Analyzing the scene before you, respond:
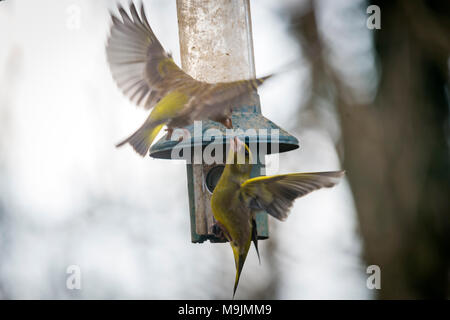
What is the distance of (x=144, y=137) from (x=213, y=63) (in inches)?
34.3

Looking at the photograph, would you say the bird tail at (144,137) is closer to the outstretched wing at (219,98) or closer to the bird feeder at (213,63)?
the bird feeder at (213,63)

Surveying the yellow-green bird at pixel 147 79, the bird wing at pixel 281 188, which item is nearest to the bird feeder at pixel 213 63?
the yellow-green bird at pixel 147 79

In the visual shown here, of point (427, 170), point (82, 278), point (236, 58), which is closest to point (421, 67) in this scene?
point (427, 170)

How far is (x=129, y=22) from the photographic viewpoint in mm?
3557

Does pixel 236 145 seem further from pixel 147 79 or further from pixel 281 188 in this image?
pixel 147 79

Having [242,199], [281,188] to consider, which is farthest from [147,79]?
[281,188]

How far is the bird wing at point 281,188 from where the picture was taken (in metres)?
3.01

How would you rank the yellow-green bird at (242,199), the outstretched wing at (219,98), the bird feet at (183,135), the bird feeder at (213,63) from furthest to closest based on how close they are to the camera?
the bird feeder at (213,63), the bird feet at (183,135), the yellow-green bird at (242,199), the outstretched wing at (219,98)

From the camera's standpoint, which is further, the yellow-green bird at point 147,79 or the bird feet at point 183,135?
the bird feet at point 183,135

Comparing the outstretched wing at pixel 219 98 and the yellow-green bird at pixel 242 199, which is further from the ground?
the outstretched wing at pixel 219 98

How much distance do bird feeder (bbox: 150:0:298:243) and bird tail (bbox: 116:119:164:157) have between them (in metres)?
0.18

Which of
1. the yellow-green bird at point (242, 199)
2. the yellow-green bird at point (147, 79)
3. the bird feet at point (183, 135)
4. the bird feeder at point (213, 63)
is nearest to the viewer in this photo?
the yellow-green bird at point (242, 199)

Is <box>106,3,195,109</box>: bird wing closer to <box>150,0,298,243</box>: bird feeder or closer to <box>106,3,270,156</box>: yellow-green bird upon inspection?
<box>106,3,270,156</box>: yellow-green bird

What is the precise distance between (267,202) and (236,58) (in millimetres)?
1233
